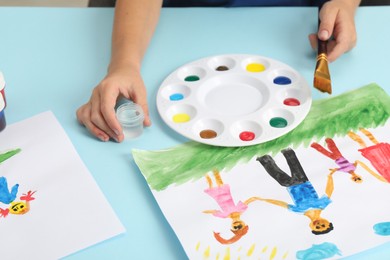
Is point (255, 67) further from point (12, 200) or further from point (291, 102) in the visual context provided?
point (12, 200)

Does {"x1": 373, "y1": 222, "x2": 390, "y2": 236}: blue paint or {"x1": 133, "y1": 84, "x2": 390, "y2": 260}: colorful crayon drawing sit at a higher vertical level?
{"x1": 373, "y1": 222, "x2": 390, "y2": 236}: blue paint

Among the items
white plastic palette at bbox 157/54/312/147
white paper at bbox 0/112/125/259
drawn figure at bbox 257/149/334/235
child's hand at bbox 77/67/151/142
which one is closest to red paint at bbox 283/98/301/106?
white plastic palette at bbox 157/54/312/147

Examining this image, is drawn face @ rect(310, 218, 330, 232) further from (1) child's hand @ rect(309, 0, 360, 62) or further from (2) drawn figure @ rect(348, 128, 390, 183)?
(1) child's hand @ rect(309, 0, 360, 62)

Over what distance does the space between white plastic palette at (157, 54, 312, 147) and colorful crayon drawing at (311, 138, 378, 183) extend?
2.0 inches

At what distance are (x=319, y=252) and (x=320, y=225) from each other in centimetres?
4

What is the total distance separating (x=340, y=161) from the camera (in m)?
0.74

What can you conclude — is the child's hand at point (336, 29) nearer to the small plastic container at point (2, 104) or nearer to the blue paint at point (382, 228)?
the blue paint at point (382, 228)

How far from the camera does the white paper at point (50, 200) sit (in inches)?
25.8

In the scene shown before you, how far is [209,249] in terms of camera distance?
0.63 meters

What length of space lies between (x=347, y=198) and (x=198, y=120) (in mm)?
240

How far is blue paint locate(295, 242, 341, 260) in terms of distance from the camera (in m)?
0.62

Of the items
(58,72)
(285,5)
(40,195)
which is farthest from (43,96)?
(285,5)

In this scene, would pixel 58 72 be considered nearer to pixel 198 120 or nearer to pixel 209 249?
pixel 198 120

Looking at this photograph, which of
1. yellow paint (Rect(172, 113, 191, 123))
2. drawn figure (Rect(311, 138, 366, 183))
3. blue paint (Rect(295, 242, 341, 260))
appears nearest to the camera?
blue paint (Rect(295, 242, 341, 260))
